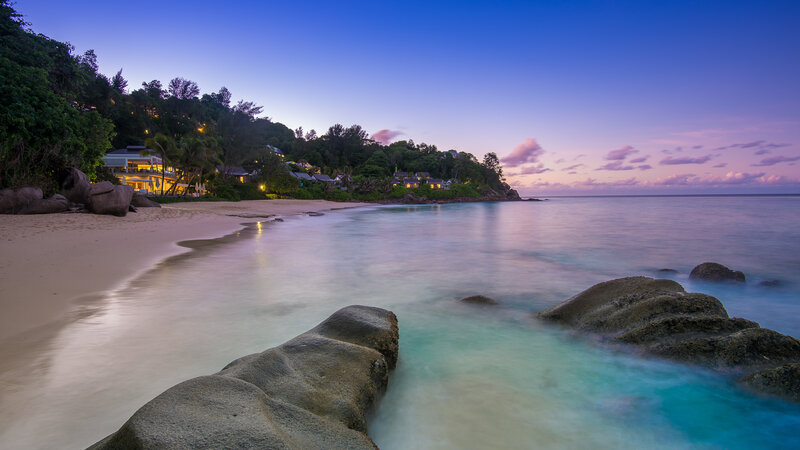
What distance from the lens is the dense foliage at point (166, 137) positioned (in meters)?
18.5

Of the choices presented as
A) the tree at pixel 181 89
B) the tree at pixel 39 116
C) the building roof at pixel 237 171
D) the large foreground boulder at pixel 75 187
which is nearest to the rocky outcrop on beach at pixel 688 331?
the large foreground boulder at pixel 75 187

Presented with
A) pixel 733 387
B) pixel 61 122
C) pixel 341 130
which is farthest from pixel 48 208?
pixel 341 130

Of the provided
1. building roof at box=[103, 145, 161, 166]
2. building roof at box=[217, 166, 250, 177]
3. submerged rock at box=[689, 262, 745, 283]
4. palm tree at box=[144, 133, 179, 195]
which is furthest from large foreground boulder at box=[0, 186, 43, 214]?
building roof at box=[217, 166, 250, 177]

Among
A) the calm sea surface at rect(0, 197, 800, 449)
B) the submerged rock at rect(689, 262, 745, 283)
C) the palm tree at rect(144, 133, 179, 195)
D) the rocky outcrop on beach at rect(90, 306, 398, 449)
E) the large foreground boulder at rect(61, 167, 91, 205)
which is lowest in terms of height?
the calm sea surface at rect(0, 197, 800, 449)

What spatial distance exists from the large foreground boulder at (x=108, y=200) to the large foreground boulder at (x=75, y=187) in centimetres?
70

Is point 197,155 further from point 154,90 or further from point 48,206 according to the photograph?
point 154,90

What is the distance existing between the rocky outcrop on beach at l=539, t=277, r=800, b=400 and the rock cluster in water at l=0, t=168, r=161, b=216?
2131cm

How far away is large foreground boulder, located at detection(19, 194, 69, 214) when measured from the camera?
1682 cm

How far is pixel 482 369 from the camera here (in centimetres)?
484

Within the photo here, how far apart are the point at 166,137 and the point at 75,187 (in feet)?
81.7

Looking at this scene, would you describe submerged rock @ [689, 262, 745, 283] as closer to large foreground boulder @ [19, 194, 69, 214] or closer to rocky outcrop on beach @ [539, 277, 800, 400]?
rocky outcrop on beach @ [539, 277, 800, 400]

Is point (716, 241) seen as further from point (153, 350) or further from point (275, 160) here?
point (275, 160)

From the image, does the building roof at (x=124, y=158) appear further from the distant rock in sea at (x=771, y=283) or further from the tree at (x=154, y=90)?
the distant rock in sea at (x=771, y=283)

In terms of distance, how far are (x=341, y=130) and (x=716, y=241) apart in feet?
355
